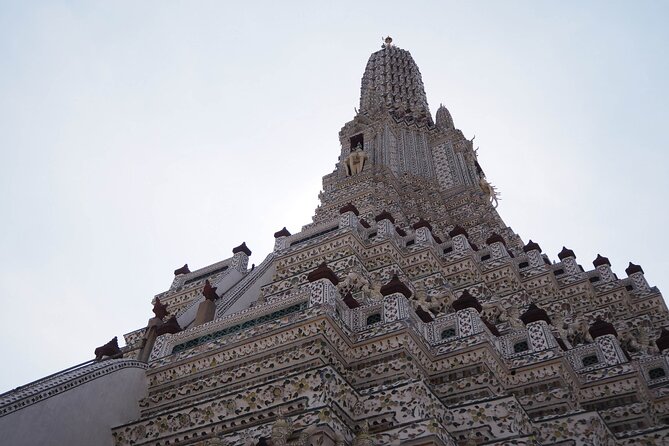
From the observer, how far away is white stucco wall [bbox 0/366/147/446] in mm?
9297

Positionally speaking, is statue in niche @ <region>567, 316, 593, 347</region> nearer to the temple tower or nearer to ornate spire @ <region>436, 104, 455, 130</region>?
the temple tower

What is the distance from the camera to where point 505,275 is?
1714cm

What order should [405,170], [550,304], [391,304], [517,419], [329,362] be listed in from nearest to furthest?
1. [517,419]
2. [329,362]
3. [391,304]
4. [550,304]
5. [405,170]

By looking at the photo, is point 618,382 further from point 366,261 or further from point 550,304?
point 366,261

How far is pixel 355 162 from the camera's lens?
26.0m

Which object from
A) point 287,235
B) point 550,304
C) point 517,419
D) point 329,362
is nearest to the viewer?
point 517,419

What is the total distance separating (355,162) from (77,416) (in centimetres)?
1739

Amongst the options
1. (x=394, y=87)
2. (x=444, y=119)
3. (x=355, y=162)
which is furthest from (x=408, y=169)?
(x=394, y=87)

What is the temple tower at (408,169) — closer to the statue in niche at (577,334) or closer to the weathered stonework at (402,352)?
the weathered stonework at (402,352)

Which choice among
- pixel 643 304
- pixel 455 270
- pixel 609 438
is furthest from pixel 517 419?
pixel 643 304

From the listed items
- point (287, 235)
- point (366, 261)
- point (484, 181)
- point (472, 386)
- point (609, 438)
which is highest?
point (484, 181)

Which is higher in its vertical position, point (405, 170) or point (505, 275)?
point (405, 170)

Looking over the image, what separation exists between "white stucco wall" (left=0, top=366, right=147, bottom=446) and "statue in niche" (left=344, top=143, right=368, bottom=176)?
51.5 ft

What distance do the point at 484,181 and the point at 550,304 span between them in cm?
1128
